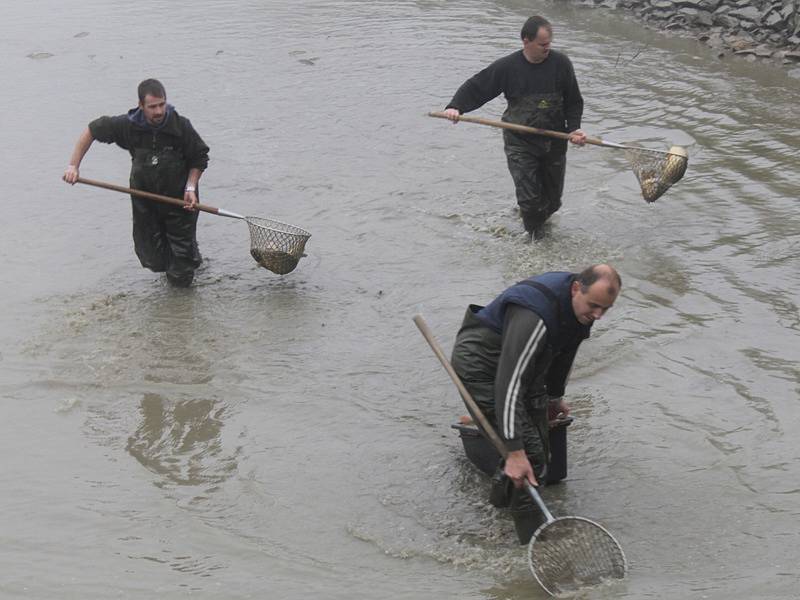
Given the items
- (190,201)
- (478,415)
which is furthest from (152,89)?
(478,415)

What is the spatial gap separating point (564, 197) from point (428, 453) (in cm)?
480

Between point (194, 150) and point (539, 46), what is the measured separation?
2.97 m

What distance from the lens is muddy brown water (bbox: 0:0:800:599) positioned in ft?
19.7

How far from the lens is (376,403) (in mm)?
7566

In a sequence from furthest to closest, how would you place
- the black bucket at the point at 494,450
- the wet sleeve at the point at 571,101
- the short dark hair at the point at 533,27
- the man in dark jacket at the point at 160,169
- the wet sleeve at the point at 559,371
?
1. the wet sleeve at the point at 571,101
2. the short dark hair at the point at 533,27
3. the man in dark jacket at the point at 160,169
4. the black bucket at the point at 494,450
5. the wet sleeve at the point at 559,371

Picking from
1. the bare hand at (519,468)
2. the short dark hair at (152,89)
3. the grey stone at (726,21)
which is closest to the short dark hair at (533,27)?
the short dark hair at (152,89)

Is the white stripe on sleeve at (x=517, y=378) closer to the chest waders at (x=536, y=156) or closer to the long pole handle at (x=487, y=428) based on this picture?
the long pole handle at (x=487, y=428)

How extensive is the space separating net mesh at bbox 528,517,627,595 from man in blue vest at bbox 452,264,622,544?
0.28m

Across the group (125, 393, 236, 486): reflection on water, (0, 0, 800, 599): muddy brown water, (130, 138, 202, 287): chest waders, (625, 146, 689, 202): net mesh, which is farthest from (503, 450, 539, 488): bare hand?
(625, 146, 689, 202): net mesh

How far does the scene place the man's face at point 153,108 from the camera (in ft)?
27.5

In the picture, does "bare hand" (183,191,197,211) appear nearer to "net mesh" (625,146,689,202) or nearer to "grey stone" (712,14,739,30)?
"net mesh" (625,146,689,202)

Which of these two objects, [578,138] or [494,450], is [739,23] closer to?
[578,138]

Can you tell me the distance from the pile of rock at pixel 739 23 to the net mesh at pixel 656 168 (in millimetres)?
5804

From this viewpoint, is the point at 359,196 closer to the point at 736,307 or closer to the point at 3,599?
the point at 736,307
